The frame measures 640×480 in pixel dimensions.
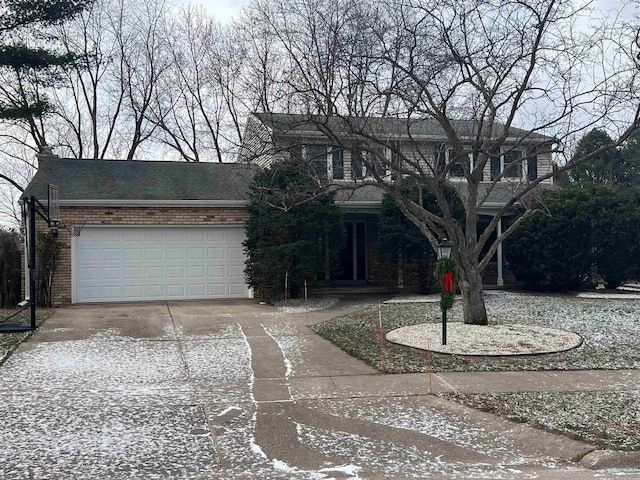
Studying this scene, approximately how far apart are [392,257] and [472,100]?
23.0ft

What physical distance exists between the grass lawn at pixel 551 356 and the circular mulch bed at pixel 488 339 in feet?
0.80

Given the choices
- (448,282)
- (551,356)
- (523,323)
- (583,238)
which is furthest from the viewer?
(583,238)

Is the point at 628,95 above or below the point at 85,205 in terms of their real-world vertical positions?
above

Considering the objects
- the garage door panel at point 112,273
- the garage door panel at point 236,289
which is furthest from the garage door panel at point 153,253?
the garage door panel at point 236,289

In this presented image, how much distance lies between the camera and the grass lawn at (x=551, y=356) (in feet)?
21.4

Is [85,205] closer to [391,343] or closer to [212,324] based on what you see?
[212,324]

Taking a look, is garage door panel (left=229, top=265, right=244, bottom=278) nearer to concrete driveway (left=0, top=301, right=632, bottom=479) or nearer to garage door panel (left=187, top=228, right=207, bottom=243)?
garage door panel (left=187, top=228, right=207, bottom=243)

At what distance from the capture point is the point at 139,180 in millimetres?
17641

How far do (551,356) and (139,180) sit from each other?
1221 cm

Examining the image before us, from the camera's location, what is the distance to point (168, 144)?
93.4 feet

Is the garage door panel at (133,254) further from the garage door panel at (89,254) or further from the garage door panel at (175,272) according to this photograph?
the garage door panel at (175,272)

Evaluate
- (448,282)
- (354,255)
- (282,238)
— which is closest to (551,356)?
(448,282)

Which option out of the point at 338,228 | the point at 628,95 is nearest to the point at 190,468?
the point at 628,95

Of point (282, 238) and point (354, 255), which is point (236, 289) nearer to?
point (282, 238)
